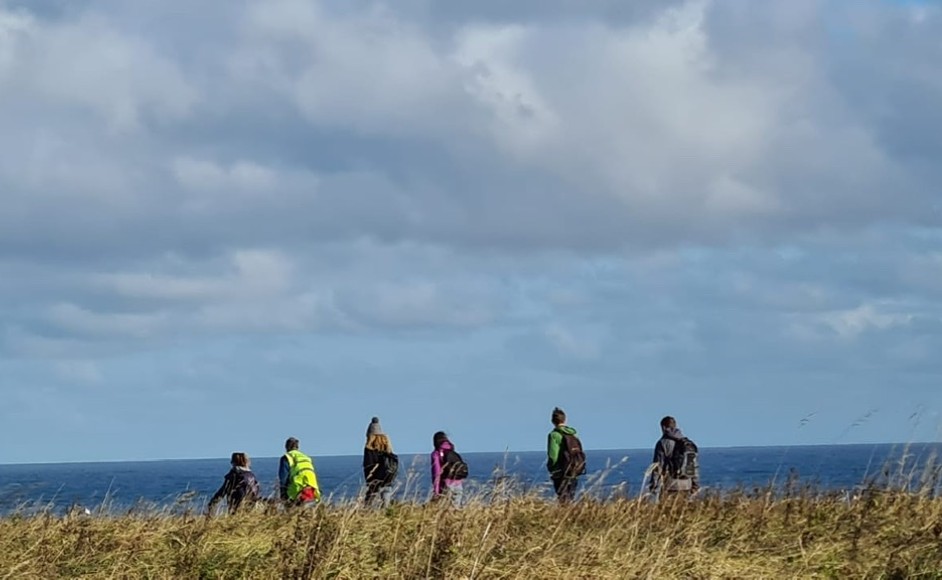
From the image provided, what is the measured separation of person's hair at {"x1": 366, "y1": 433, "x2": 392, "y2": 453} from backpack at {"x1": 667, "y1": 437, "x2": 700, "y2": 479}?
337 centimetres

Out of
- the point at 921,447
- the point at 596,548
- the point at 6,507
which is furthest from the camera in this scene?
the point at 921,447

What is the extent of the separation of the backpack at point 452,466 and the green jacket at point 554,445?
99 centimetres

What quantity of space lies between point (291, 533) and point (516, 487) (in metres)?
2.46

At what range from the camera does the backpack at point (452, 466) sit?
50.9ft

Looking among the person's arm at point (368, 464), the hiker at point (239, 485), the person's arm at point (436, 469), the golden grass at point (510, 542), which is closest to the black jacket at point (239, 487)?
the hiker at point (239, 485)

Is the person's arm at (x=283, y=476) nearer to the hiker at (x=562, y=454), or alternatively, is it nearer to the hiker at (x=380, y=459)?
the hiker at (x=380, y=459)

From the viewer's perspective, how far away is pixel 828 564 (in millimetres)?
9594

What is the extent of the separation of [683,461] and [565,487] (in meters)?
1.37

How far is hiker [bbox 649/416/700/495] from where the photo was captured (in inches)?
571

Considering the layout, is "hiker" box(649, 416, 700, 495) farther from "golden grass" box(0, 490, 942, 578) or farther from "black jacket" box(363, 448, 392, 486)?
"black jacket" box(363, 448, 392, 486)

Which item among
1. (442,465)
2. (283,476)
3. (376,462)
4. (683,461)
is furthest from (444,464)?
(683,461)

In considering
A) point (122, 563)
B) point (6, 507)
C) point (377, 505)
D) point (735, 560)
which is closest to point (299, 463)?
point (377, 505)

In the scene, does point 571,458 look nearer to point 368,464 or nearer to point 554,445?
point 554,445

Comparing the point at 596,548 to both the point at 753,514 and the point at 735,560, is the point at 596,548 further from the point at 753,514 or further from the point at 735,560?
the point at 753,514
